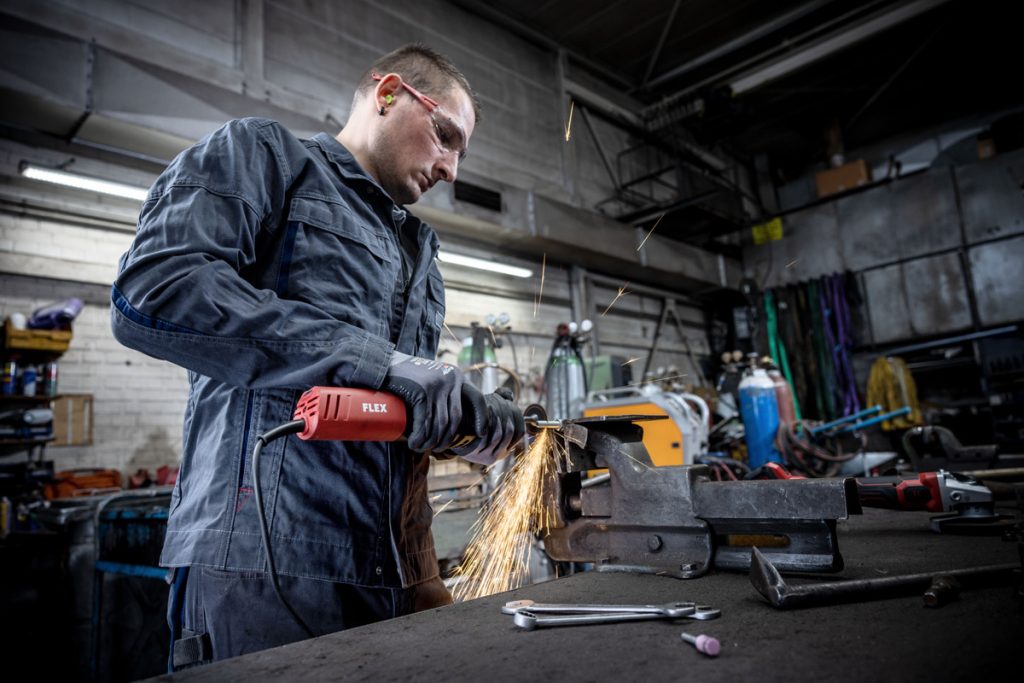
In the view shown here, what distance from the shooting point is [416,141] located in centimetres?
155

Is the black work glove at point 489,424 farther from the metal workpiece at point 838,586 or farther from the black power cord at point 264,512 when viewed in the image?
the metal workpiece at point 838,586

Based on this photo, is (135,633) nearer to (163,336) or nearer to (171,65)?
(163,336)

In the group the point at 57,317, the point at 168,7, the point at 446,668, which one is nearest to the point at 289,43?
the point at 168,7

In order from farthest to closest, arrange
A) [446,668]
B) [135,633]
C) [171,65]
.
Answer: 1. [171,65]
2. [135,633]
3. [446,668]

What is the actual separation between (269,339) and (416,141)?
30.1 inches

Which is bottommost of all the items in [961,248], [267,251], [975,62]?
[267,251]

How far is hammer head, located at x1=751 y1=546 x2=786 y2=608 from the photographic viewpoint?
918 millimetres

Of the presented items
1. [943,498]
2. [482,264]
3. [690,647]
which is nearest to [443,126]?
[690,647]

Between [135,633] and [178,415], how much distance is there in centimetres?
257

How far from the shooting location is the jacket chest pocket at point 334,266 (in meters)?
1.20

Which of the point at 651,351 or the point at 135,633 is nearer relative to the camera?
the point at 135,633

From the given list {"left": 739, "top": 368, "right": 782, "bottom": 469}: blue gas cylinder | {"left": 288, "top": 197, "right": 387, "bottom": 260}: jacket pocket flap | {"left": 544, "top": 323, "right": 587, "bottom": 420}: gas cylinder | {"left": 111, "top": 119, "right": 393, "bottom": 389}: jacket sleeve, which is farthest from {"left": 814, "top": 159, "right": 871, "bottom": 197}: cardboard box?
{"left": 111, "top": 119, "right": 393, "bottom": 389}: jacket sleeve

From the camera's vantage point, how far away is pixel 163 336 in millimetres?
1007

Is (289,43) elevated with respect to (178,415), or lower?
elevated
